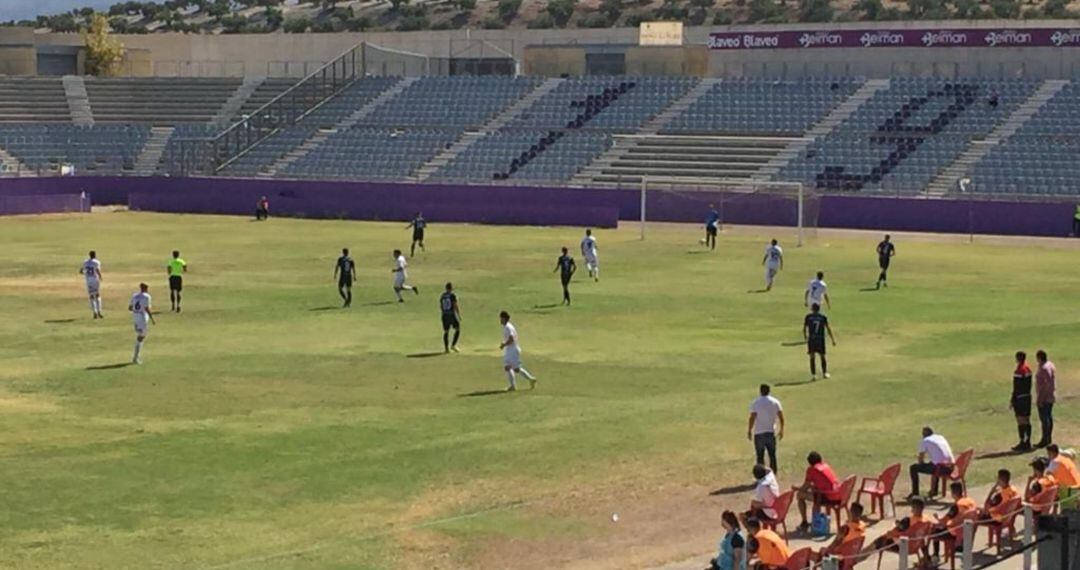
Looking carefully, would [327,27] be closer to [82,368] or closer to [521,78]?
[521,78]

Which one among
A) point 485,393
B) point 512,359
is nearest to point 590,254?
point 512,359

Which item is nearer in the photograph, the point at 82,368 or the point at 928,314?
the point at 82,368

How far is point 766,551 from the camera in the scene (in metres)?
20.0

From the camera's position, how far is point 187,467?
2736cm

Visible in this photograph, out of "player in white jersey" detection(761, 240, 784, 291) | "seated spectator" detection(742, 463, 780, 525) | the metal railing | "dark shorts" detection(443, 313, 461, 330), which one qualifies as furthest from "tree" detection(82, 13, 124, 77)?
"seated spectator" detection(742, 463, 780, 525)

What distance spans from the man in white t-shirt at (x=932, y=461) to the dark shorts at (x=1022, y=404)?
4038 millimetres

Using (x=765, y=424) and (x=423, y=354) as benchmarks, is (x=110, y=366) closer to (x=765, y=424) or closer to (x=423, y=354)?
(x=423, y=354)

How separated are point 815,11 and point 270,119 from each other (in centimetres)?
6047

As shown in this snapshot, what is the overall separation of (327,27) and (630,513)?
135341mm

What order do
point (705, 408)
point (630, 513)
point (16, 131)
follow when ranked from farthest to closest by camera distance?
point (16, 131)
point (705, 408)
point (630, 513)

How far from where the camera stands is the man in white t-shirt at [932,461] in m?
25.8

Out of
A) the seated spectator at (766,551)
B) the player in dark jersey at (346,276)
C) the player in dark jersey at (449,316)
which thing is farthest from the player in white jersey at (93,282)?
the seated spectator at (766,551)

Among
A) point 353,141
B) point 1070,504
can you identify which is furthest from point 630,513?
point 353,141

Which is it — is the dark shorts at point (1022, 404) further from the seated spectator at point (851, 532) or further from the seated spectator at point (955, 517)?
the seated spectator at point (851, 532)
